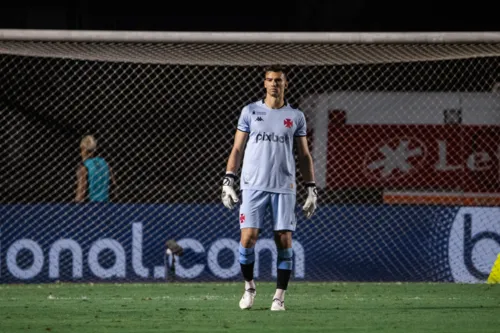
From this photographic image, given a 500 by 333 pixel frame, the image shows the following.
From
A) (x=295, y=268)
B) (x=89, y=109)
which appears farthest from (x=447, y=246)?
(x=89, y=109)

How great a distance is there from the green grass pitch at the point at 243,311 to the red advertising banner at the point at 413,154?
11.4 feet

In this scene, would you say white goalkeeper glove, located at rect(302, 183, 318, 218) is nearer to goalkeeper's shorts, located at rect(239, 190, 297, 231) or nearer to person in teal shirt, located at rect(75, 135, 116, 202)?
goalkeeper's shorts, located at rect(239, 190, 297, 231)

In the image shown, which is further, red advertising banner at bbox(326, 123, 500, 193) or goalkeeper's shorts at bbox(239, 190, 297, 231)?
red advertising banner at bbox(326, 123, 500, 193)

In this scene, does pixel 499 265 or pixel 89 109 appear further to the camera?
pixel 89 109

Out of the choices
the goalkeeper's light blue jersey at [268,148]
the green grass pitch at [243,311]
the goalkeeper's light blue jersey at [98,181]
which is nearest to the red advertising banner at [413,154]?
the green grass pitch at [243,311]

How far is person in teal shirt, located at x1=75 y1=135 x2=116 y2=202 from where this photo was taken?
14.5 m

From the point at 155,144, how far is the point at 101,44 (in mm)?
4994

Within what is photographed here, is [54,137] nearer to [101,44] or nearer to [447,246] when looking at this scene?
[101,44]

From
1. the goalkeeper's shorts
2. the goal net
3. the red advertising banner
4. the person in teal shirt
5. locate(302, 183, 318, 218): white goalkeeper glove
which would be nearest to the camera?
the goalkeeper's shorts

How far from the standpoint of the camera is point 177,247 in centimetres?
1380

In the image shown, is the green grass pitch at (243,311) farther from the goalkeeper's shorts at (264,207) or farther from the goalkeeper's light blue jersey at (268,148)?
the goalkeeper's light blue jersey at (268,148)

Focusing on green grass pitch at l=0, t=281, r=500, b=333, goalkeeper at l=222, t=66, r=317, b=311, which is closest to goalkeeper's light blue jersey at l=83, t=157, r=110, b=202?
green grass pitch at l=0, t=281, r=500, b=333

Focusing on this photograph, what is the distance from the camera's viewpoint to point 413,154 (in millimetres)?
16750

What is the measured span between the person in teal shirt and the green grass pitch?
1.58 meters
